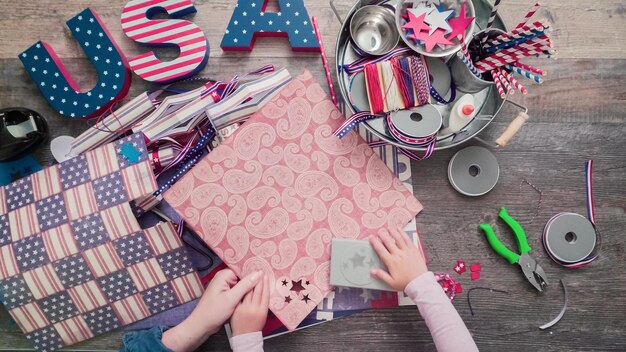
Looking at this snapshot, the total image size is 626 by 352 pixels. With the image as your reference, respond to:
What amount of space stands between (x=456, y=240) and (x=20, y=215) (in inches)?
33.2

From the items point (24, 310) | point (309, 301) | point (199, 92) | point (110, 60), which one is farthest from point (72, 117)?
point (309, 301)

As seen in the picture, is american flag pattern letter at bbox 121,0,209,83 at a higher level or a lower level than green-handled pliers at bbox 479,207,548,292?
higher

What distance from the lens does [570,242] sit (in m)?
0.88

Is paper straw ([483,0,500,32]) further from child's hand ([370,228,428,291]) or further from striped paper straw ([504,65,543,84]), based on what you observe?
child's hand ([370,228,428,291])

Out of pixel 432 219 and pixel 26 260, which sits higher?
pixel 26 260

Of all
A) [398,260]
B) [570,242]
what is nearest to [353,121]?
[398,260]

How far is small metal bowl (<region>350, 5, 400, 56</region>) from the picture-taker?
821 millimetres

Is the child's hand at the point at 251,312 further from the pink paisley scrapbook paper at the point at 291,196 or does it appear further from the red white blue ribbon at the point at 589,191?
the red white blue ribbon at the point at 589,191

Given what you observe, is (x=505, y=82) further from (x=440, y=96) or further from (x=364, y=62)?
(x=364, y=62)

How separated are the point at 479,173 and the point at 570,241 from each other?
23 cm

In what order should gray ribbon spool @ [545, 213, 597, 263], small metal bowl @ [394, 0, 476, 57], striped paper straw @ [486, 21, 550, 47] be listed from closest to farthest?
striped paper straw @ [486, 21, 550, 47] → small metal bowl @ [394, 0, 476, 57] → gray ribbon spool @ [545, 213, 597, 263]

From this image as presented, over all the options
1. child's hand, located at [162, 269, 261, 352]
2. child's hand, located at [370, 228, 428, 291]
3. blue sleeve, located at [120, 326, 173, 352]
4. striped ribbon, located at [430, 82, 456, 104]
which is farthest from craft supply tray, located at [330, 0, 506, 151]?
blue sleeve, located at [120, 326, 173, 352]

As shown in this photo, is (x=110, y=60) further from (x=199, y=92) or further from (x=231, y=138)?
(x=231, y=138)

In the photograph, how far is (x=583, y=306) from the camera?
0.88 m
